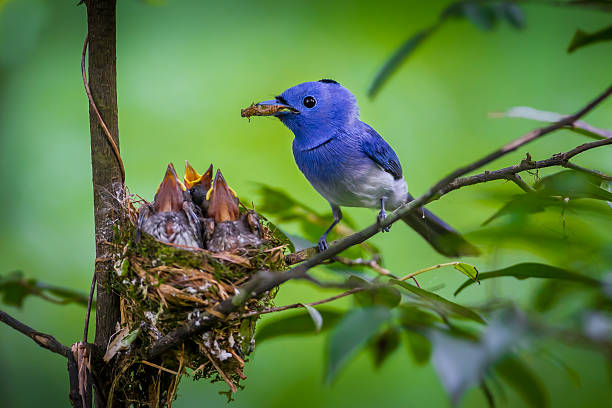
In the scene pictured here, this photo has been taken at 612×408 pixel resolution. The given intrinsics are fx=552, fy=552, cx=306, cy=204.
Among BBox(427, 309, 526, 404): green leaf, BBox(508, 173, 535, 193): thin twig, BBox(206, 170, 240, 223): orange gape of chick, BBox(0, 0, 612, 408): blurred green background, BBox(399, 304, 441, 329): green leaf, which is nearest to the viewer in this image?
BBox(427, 309, 526, 404): green leaf

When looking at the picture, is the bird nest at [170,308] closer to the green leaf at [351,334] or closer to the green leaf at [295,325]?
the green leaf at [295,325]

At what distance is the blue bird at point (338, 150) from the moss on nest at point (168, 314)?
453 millimetres

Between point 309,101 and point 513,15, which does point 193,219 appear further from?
point 513,15

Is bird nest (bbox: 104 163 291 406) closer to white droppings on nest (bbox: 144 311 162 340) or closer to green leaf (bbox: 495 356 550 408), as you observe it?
white droppings on nest (bbox: 144 311 162 340)

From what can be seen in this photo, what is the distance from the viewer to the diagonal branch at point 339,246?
72cm

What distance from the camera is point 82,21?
11.4 feet

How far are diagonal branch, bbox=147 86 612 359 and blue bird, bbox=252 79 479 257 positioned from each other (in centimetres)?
67

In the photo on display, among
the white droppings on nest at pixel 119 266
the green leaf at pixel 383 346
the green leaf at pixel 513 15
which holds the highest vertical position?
the green leaf at pixel 513 15

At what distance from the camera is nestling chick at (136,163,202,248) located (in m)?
1.60

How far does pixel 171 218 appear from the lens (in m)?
1.65

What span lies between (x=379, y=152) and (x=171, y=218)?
741mm

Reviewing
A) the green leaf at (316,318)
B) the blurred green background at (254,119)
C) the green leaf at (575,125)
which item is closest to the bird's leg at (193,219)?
the green leaf at (316,318)

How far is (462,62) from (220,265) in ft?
8.62

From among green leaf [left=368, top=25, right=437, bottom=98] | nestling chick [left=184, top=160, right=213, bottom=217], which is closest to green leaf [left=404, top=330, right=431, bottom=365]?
green leaf [left=368, top=25, right=437, bottom=98]
